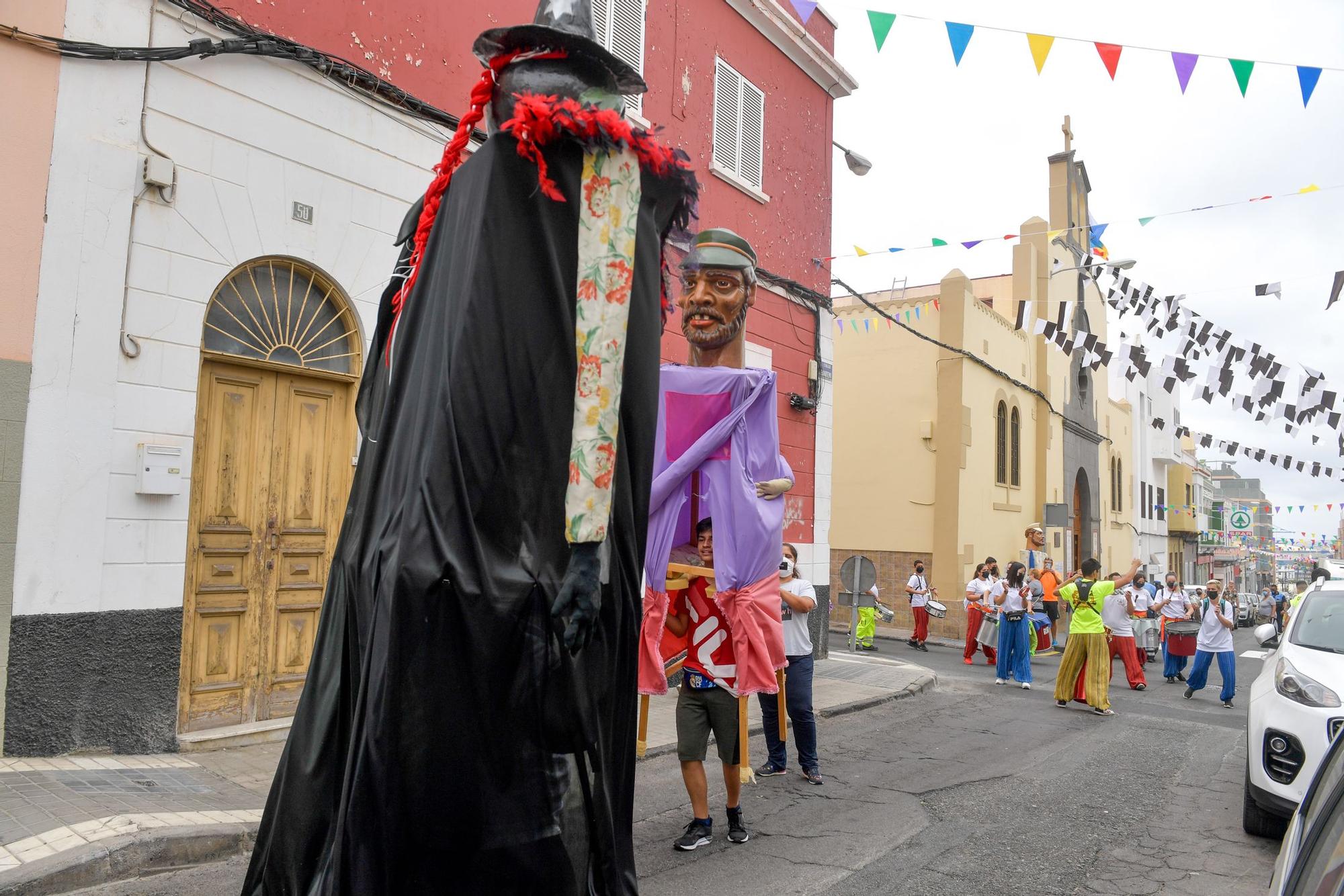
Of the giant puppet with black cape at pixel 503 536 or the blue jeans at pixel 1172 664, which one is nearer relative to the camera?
→ the giant puppet with black cape at pixel 503 536

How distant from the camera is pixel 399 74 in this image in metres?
7.76

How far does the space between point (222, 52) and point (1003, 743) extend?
27.4 feet

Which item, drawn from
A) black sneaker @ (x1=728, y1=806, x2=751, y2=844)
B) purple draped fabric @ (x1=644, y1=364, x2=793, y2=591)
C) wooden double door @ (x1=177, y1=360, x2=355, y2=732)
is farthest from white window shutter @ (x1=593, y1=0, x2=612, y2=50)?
black sneaker @ (x1=728, y1=806, x2=751, y2=844)

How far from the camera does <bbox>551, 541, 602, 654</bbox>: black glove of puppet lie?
228 centimetres

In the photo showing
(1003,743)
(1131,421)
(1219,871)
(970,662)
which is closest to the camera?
(1219,871)

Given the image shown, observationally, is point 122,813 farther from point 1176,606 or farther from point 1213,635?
point 1176,606

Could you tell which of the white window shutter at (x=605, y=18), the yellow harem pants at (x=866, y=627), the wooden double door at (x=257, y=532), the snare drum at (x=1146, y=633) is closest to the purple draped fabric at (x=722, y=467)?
the wooden double door at (x=257, y=532)

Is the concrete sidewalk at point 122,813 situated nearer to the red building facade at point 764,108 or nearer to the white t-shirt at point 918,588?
the red building facade at point 764,108

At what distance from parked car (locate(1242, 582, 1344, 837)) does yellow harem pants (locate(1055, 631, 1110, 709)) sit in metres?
4.61

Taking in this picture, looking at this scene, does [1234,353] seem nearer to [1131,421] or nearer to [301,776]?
[301,776]

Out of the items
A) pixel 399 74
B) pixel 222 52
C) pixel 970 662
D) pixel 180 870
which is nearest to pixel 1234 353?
pixel 970 662

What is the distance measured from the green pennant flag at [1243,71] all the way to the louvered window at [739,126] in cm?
552

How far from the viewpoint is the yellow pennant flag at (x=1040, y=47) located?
24.4 ft

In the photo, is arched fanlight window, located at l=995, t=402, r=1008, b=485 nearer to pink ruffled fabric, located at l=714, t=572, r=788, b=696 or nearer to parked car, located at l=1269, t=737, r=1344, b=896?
pink ruffled fabric, located at l=714, t=572, r=788, b=696
